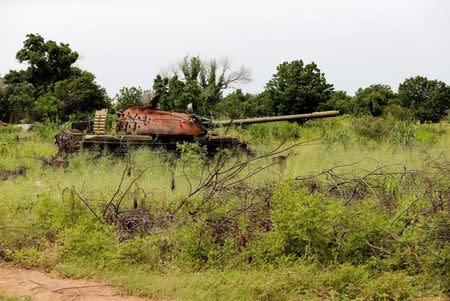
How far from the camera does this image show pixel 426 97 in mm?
38438

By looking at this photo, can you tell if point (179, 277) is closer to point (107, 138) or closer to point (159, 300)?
point (159, 300)

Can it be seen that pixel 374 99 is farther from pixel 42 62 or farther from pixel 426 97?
pixel 42 62

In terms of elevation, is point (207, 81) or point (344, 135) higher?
point (207, 81)

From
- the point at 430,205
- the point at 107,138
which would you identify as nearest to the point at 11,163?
the point at 107,138

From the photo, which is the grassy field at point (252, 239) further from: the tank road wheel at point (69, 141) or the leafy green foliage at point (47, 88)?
the leafy green foliage at point (47, 88)

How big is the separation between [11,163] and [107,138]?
2362mm

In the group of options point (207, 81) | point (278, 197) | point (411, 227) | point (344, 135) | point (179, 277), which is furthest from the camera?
point (207, 81)

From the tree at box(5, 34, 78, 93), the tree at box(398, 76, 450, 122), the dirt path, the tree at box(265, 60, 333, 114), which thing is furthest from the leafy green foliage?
the dirt path

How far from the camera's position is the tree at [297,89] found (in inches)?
1287

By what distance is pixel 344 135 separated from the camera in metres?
16.5

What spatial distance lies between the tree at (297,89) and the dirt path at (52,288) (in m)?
27.4

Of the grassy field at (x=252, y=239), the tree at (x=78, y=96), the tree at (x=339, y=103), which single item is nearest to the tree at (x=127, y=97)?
the tree at (x=78, y=96)

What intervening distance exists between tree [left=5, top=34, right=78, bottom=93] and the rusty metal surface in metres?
19.5

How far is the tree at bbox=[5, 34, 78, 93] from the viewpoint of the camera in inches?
1273
